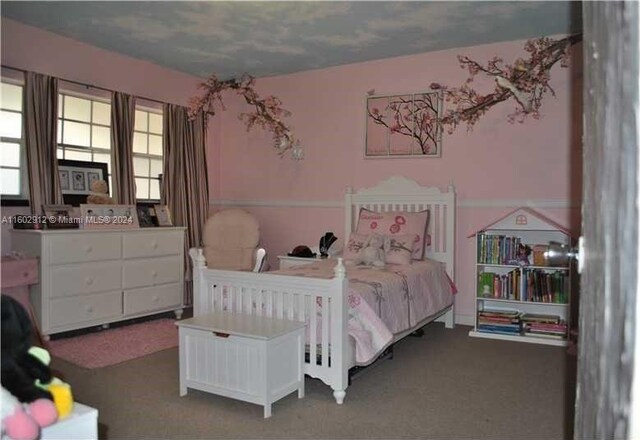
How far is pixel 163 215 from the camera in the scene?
5.20m

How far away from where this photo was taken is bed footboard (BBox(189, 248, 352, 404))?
2918mm

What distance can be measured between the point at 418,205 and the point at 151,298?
2534mm

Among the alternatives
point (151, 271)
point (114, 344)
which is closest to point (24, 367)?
point (114, 344)

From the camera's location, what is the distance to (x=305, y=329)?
3.01m

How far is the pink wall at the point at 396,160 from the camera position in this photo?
4430 millimetres

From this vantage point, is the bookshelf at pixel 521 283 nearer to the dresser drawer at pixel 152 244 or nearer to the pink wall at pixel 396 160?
the pink wall at pixel 396 160

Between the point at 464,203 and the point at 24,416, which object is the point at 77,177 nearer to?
the point at 464,203

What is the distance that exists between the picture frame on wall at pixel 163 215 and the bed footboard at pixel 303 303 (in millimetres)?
1841

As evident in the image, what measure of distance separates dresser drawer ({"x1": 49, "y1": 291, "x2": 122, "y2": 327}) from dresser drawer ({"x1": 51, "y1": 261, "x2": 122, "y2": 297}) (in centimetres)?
5

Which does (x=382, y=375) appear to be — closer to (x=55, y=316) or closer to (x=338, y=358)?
(x=338, y=358)

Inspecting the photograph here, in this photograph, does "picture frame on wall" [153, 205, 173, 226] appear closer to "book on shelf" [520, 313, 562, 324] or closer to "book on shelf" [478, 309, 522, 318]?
"book on shelf" [478, 309, 522, 318]

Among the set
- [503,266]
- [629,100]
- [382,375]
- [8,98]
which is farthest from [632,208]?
[8,98]

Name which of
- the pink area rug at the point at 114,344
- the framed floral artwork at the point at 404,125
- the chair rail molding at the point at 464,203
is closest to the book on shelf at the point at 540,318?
the chair rail molding at the point at 464,203

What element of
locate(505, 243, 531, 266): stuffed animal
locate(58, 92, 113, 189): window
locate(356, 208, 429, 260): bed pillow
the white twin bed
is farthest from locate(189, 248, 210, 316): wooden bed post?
locate(505, 243, 531, 266): stuffed animal
